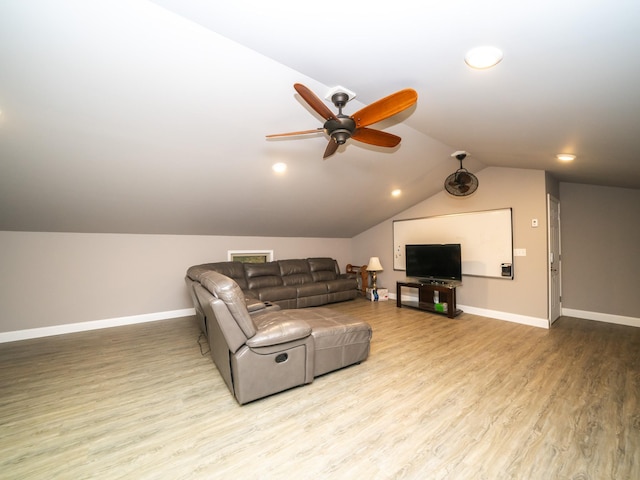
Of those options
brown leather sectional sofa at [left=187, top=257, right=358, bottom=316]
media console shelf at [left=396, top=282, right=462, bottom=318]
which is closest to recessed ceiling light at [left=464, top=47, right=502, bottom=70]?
media console shelf at [left=396, top=282, right=462, bottom=318]

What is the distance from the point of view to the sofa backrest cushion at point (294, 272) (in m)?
5.55

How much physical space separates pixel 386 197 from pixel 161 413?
464 cm

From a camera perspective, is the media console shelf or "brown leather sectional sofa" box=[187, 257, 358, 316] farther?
"brown leather sectional sofa" box=[187, 257, 358, 316]

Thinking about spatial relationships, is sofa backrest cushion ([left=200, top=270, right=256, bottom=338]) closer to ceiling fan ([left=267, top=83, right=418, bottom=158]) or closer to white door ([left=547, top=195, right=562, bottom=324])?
ceiling fan ([left=267, top=83, right=418, bottom=158])

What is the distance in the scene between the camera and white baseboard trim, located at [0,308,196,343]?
3697 millimetres

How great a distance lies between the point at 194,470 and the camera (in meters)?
1.56

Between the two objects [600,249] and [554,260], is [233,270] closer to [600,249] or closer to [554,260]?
[554,260]

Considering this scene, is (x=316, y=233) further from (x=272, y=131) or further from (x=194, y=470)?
(x=194, y=470)

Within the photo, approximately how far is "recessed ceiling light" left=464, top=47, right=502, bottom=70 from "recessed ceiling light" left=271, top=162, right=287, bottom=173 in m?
2.35

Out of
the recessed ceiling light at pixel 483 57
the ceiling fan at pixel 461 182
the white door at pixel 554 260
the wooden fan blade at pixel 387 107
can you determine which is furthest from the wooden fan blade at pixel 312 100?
the white door at pixel 554 260

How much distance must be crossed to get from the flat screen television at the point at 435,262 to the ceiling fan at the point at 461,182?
46.7 inches

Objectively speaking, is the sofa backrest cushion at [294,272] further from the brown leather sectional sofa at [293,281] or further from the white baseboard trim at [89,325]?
the white baseboard trim at [89,325]

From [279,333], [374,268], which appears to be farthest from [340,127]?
[374,268]

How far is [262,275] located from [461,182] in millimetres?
3939
